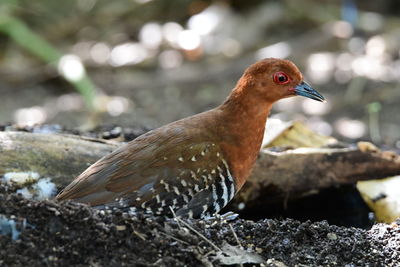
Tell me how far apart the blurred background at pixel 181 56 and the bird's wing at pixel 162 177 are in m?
3.73

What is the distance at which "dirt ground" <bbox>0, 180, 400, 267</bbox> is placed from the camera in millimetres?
3215

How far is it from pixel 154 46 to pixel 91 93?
2.09m

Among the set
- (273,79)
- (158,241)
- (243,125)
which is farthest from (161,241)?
(273,79)

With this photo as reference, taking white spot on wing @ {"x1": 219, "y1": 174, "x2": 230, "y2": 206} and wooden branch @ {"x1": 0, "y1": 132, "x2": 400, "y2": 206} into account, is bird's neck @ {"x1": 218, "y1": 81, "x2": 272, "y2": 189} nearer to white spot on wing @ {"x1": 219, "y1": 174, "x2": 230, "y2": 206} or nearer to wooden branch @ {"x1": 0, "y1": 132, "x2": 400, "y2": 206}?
white spot on wing @ {"x1": 219, "y1": 174, "x2": 230, "y2": 206}

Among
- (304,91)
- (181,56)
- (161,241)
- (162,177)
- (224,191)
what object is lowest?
(161,241)

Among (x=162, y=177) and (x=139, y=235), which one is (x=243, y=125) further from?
(x=139, y=235)

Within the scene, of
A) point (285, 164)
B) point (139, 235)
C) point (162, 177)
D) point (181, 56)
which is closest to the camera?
point (139, 235)

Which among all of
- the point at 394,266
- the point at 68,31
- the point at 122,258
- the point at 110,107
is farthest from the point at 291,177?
the point at 68,31

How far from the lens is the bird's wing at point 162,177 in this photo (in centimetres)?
408

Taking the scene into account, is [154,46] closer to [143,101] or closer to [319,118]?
[143,101]

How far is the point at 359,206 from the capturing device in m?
5.30

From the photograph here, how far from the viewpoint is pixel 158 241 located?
3371 mm

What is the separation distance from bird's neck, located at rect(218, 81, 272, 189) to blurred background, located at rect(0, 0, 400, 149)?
3430 mm

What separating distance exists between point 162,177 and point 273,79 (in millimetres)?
987
